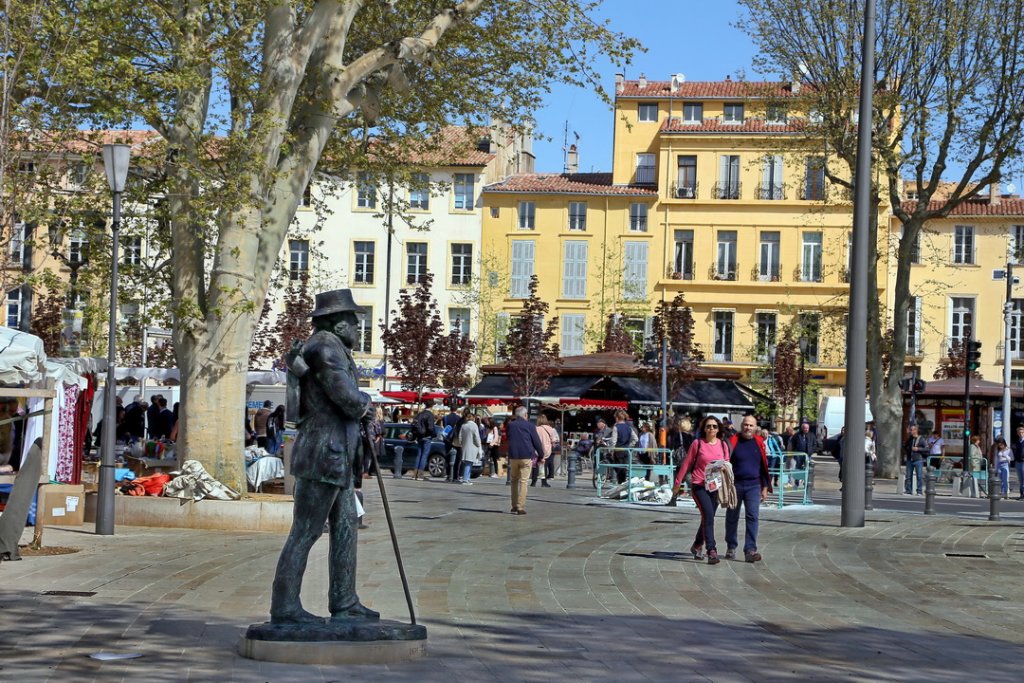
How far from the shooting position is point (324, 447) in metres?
8.11

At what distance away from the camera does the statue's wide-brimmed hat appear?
8242mm

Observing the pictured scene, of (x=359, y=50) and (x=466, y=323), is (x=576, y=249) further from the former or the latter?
(x=359, y=50)

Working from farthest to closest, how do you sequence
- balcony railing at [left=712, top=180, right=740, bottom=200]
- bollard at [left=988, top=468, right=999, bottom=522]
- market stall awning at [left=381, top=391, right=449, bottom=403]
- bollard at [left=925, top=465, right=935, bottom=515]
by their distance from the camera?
1. balcony railing at [left=712, top=180, right=740, bottom=200]
2. market stall awning at [left=381, top=391, right=449, bottom=403]
3. bollard at [left=925, top=465, right=935, bottom=515]
4. bollard at [left=988, top=468, right=999, bottom=522]

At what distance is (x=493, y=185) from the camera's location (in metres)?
69.6

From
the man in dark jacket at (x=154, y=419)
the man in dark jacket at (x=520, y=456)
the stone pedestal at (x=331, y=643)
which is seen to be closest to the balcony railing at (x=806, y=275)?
Answer: the man in dark jacket at (x=154, y=419)

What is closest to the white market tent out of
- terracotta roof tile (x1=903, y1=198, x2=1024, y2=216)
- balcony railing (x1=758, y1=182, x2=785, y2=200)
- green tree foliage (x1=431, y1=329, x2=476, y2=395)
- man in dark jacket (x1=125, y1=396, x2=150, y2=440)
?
man in dark jacket (x1=125, y1=396, x2=150, y2=440)

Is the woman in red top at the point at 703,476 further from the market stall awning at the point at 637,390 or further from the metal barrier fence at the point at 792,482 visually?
the market stall awning at the point at 637,390

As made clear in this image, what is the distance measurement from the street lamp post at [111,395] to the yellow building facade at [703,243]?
4978 centimetres

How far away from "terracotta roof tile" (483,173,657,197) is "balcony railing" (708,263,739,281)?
4215mm

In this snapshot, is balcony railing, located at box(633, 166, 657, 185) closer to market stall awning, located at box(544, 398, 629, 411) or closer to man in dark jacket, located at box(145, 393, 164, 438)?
market stall awning, located at box(544, 398, 629, 411)

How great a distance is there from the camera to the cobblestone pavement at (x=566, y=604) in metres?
8.32

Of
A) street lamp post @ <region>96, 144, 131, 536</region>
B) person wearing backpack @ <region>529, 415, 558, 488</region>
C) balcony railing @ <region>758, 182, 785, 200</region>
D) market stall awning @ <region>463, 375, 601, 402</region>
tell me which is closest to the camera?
street lamp post @ <region>96, 144, 131, 536</region>

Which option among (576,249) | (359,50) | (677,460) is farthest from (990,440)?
(359,50)

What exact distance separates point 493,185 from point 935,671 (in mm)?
61721
